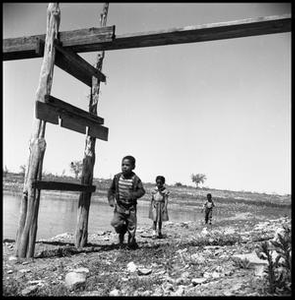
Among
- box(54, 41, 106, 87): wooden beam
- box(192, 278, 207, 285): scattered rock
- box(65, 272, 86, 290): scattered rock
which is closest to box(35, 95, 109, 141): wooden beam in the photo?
box(54, 41, 106, 87): wooden beam

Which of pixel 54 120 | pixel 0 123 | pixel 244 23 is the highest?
pixel 244 23

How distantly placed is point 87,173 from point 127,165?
86 centimetres

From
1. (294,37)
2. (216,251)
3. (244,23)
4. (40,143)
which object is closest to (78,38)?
(40,143)

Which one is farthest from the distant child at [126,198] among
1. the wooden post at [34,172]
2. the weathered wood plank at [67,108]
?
the wooden post at [34,172]

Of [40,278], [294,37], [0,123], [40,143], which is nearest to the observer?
[294,37]

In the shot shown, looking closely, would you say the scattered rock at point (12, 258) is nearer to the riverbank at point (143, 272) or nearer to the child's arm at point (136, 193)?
the riverbank at point (143, 272)

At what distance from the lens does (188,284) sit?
13.2 feet

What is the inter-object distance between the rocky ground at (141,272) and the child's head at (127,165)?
147cm

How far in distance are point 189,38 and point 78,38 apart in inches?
75.8

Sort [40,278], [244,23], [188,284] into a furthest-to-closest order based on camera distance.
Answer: [244,23]
[40,278]
[188,284]

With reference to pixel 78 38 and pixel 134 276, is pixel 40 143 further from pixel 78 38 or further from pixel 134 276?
pixel 134 276

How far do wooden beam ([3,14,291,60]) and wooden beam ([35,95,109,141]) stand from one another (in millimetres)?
1091

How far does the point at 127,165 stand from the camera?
6578 mm

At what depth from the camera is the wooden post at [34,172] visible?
5.46 meters
